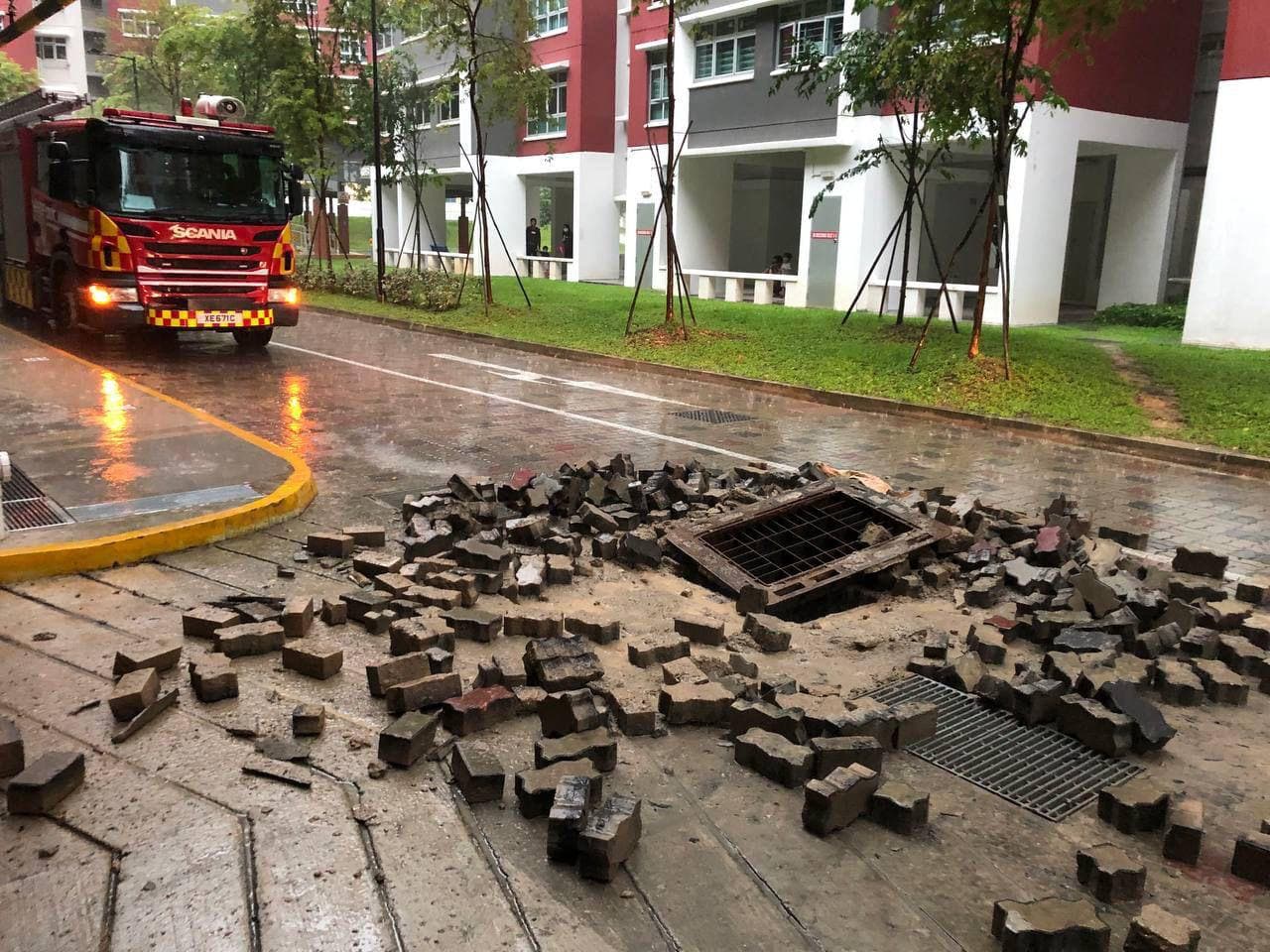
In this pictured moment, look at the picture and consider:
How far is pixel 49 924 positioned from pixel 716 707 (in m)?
2.31

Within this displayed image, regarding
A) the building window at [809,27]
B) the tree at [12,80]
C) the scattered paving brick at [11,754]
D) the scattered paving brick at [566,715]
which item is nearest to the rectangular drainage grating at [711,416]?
the scattered paving brick at [566,715]

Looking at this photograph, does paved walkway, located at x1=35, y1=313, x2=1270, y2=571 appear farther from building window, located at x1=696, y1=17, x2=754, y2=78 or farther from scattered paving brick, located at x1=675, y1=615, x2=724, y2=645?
building window, located at x1=696, y1=17, x2=754, y2=78

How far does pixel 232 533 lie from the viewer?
6266 millimetres

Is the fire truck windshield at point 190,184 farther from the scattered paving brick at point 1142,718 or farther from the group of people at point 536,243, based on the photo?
the group of people at point 536,243

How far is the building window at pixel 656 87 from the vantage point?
28844 mm

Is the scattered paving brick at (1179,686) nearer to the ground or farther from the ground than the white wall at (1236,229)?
nearer to the ground

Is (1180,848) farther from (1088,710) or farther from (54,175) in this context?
(54,175)

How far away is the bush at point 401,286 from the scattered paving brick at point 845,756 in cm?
2017

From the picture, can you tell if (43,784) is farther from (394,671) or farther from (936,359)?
(936,359)

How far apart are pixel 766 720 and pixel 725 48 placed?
2551 cm

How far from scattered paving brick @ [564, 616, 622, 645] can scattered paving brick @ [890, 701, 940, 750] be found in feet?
4.52

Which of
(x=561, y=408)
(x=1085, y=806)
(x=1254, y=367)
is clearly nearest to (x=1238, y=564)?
(x=1085, y=806)

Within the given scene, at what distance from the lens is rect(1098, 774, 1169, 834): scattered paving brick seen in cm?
333

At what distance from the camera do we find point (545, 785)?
3.27 m
